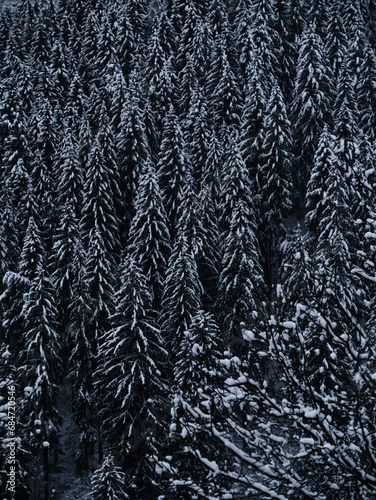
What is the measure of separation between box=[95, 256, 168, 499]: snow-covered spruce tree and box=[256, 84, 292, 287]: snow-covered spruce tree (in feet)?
57.2

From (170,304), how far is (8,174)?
891 inches

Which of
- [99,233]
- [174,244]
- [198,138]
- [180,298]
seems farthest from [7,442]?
[198,138]

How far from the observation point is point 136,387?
94.4 ft

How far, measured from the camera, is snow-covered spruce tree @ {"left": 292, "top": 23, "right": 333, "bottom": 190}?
5144 centimetres

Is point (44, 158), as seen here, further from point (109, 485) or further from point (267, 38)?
point (109, 485)

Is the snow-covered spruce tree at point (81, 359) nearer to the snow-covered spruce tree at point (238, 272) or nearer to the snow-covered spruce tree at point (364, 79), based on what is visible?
the snow-covered spruce tree at point (238, 272)

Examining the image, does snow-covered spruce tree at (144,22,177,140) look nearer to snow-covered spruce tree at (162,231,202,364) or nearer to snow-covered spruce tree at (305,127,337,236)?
snow-covered spruce tree at (305,127,337,236)

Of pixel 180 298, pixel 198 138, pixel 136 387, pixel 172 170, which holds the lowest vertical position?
pixel 136 387

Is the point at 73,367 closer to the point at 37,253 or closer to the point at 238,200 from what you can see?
the point at 37,253

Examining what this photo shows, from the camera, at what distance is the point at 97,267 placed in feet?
120

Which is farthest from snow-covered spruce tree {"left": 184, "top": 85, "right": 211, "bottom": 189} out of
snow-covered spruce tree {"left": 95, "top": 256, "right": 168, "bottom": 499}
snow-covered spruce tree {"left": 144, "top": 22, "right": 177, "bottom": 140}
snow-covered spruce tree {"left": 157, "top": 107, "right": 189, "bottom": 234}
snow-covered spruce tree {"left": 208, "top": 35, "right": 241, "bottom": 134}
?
snow-covered spruce tree {"left": 95, "top": 256, "right": 168, "bottom": 499}

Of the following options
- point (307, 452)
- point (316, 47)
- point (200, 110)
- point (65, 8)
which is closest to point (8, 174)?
point (200, 110)

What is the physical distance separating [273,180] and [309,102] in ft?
33.0

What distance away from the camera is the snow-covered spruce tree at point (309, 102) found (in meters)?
51.4
